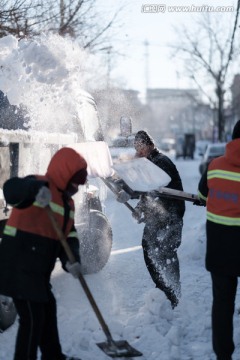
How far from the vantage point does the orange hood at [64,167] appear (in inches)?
147

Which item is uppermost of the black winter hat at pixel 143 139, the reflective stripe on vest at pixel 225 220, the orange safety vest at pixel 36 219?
the black winter hat at pixel 143 139

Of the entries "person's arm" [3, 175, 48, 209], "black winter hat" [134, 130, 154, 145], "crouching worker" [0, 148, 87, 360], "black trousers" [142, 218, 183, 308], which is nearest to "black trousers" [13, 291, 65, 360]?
"crouching worker" [0, 148, 87, 360]

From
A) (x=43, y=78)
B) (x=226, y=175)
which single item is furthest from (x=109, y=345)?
(x=43, y=78)

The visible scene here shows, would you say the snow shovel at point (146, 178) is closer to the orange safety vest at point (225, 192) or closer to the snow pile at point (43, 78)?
the snow pile at point (43, 78)

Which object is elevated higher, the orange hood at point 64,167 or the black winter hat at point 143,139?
the orange hood at point 64,167

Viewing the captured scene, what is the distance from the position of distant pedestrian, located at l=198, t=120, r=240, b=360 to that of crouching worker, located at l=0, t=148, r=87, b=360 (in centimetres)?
99

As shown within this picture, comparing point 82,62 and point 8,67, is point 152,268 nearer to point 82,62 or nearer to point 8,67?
point 8,67

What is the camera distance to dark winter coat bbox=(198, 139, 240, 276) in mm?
4043

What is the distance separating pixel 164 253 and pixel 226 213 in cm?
188

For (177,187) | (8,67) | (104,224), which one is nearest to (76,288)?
(104,224)

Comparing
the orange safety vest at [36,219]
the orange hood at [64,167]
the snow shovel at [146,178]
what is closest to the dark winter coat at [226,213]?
the orange hood at [64,167]

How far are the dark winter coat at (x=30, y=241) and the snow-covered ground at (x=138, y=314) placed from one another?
45.7 inches

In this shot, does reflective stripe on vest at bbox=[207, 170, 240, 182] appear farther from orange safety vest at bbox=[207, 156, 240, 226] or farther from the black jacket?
the black jacket

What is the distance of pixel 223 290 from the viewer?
4.09 m
